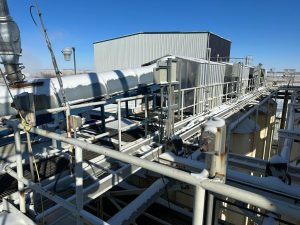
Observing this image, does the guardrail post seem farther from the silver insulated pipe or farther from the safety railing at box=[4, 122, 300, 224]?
the silver insulated pipe

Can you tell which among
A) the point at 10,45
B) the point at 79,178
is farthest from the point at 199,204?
the point at 10,45

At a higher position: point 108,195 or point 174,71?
point 174,71

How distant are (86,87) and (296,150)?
11.2 m

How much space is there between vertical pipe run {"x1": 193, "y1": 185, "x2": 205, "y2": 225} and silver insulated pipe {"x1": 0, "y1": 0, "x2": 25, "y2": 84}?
4501mm

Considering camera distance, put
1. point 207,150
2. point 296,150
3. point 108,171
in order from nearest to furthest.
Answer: point 207,150, point 108,171, point 296,150

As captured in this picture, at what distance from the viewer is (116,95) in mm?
6762

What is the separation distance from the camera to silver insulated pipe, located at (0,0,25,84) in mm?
4457

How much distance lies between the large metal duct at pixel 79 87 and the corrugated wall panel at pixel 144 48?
11.7 meters

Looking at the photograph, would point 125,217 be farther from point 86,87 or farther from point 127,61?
point 127,61

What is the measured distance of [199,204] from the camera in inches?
60.9

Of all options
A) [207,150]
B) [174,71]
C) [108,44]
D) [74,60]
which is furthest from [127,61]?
[207,150]

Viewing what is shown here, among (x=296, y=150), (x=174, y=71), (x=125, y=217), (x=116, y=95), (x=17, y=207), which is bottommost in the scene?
(x=296, y=150)

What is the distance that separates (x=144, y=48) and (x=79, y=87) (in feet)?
50.4

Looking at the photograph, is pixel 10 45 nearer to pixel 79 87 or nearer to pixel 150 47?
pixel 79 87
